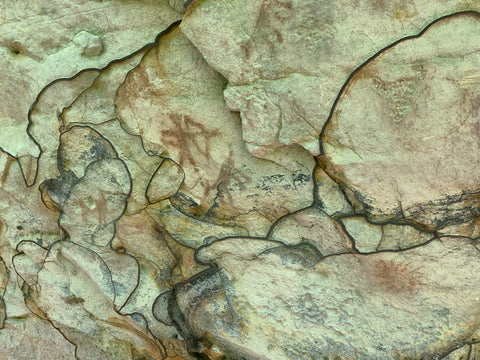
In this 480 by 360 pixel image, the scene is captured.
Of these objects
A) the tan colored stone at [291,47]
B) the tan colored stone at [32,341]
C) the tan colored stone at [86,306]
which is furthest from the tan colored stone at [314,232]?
the tan colored stone at [32,341]

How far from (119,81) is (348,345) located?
0.66 metres

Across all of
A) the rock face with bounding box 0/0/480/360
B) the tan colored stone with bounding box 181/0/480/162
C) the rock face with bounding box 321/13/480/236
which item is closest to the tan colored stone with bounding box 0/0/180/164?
the rock face with bounding box 0/0/480/360

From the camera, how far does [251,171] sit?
0.90m

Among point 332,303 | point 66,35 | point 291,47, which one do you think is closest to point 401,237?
point 332,303

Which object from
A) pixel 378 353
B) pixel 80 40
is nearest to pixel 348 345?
pixel 378 353

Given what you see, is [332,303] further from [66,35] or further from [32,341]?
[32,341]

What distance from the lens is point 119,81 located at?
35.6 inches

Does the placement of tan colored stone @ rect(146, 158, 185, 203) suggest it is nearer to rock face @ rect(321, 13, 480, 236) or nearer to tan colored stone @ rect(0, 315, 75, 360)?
rock face @ rect(321, 13, 480, 236)

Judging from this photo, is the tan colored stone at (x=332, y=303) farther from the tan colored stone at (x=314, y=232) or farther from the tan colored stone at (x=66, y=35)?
the tan colored stone at (x=66, y=35)

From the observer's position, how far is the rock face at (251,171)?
2.41ft

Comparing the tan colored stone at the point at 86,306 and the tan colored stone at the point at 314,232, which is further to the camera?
the tan colored stone at the point at 86,306

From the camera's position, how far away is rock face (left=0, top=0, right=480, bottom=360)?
0.73m

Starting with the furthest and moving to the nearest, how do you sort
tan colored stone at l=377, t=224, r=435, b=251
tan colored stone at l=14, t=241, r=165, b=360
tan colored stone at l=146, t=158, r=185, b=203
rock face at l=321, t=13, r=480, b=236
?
tan colored stone at l=14, t=241, r=165, b=360
tan colored stone at l=146, t=158, r=185, b=203
tan colored stone at l=377, t=224, r=435, b=251
rock face at l=321, t=13, r=480, b=236

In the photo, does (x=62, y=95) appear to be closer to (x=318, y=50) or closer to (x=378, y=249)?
(x=318, y=50)
